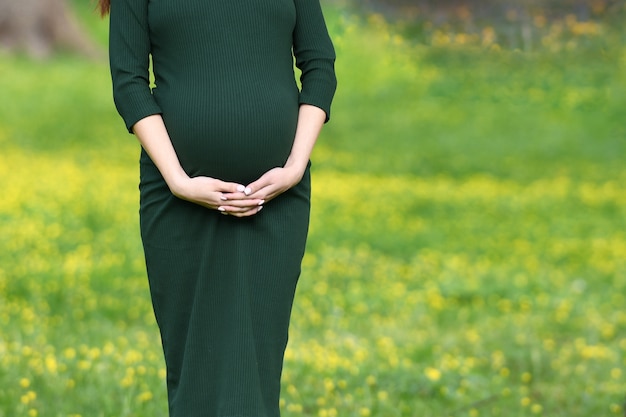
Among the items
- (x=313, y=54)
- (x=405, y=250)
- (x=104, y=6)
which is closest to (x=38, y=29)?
(x=405, y=250)

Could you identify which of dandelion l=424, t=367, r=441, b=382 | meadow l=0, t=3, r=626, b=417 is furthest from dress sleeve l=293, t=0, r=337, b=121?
dandelion l=424, t=367, r=441, b=382

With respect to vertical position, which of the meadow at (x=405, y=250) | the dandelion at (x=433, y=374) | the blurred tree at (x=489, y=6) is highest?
the blurred tree at (x=489, y=6)

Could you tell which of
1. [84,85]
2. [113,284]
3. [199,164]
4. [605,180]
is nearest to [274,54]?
[199,164]

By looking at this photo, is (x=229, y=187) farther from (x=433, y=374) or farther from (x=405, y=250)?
(x=405, y=250)

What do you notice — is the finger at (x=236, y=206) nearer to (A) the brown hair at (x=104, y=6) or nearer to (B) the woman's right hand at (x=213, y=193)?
(B) the woman's right hand at (x=213, y=193)

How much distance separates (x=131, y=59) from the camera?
2.85m

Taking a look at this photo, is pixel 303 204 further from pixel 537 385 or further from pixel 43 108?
pixel 43 108

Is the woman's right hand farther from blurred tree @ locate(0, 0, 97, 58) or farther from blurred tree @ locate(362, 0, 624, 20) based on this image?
blurred tree @ locate(0, 0, 97, 58)

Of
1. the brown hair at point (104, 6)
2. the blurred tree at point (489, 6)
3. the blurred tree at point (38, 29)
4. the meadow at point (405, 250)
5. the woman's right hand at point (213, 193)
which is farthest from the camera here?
the blurred tree at point (38, 29)

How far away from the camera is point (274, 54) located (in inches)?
113

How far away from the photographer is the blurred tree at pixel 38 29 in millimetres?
20422

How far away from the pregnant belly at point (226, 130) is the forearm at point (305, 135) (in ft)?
0.22

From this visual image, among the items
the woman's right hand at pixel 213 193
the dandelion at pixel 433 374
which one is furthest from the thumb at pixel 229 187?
the dandelion at pixel 433 374

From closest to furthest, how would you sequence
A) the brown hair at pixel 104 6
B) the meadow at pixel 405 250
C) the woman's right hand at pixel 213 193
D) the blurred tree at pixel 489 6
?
the woman's right hand at pixel 213 193 → the brown hair at pixel 104 6 → the meadow at pixel 405 250 → the blurred tree at pixel 489 6
